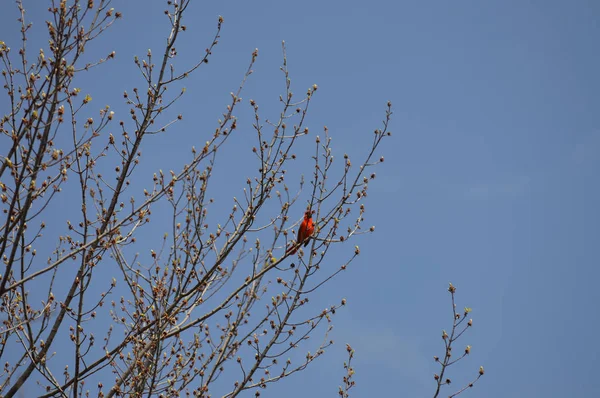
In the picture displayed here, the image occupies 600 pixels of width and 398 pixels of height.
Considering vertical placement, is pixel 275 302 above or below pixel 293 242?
below

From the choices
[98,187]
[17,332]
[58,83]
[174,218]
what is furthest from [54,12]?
[17,332]

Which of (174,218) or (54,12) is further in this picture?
(174,218)

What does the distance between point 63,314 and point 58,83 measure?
6.21 feet

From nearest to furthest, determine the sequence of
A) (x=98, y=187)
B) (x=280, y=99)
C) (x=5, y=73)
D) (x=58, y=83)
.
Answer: (x=58, y=83) → (x=5, y=73) → (x=98, y=187) → (x=280, y=99)

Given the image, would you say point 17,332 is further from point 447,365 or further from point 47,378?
point 447,365

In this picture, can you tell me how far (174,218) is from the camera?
5.84m

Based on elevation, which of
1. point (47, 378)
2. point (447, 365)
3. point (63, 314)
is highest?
point (63, 314)

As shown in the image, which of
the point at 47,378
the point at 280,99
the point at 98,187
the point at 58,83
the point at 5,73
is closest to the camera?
the point at 58,83

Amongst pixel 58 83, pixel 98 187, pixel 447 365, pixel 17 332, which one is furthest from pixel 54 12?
pixel 447 365

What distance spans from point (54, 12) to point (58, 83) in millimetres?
597

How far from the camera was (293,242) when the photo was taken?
6129 mm

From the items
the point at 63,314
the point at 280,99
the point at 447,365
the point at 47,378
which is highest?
the point at 280,99

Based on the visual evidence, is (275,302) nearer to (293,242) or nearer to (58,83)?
(293,242)

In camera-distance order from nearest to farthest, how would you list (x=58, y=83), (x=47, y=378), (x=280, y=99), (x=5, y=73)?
1. (x=58, y=83)
2. (x=5, y=73)
3. (x=47, y=378)
4. (x=280, y=99)
